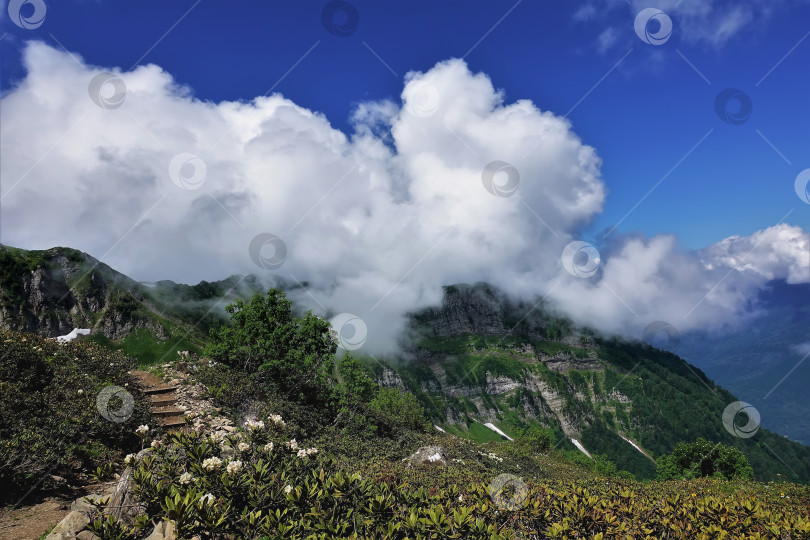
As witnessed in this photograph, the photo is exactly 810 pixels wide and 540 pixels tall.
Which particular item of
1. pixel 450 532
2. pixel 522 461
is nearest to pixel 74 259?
pixel 522 461

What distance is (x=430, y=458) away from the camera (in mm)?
21625

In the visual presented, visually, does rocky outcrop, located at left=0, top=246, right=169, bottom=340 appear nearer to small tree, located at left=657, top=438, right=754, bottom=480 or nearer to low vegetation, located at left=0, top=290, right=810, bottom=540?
low vegetation, located at left=0, top=290, right=810, bottom=540

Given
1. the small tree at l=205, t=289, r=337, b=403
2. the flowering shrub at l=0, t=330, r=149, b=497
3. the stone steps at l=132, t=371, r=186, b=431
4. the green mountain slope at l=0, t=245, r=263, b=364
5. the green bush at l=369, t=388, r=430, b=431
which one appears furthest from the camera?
the green mountain slope at l=0, t=245, r=263, b=364

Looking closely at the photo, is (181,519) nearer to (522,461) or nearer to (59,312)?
(522,461)

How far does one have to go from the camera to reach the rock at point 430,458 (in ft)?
68.6

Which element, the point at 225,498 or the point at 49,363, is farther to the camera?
the point at 49,363

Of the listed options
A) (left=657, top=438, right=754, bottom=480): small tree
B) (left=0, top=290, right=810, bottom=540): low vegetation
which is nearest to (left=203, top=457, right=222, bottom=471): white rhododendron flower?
(left=0, top=290, right=810, bottom=540): low vegetation

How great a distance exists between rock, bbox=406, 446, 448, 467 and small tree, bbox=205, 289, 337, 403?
9646 mm

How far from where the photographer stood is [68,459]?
13852 millimetres

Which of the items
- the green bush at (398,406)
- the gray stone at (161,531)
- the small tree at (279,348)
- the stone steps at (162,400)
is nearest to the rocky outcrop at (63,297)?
the green bush at (398,406)

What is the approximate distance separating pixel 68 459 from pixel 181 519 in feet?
39.6

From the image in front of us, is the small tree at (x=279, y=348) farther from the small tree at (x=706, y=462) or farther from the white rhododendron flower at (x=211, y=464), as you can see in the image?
the small tree at (x=706, y=462)

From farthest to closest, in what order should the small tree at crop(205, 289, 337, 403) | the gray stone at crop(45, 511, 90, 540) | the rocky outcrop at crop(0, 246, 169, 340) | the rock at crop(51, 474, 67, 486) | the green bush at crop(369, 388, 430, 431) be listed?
the rocky outcrop at crop(0, 246, 169, 340)
the green bush at crop(369, 388, 430, 431)
the small tree at crop(205, 289, 337, 403)
the rock at crop(51, 474, 67, 486)
the gray stone at crop(45, 511, 90, 540)

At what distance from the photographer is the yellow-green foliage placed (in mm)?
6184
